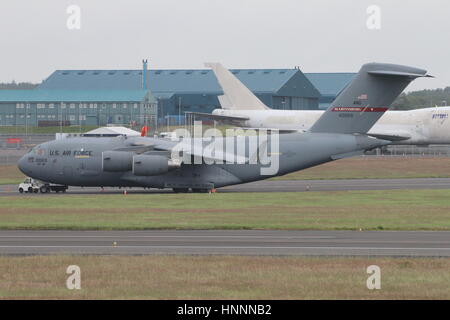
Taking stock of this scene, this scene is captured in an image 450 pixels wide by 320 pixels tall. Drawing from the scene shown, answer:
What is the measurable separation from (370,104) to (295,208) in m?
13.3

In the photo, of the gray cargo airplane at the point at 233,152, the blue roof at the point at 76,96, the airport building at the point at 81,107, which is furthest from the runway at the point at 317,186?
the blue roof at the point at 76,96

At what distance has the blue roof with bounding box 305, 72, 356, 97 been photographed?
622 feet

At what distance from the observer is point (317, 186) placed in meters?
58.7

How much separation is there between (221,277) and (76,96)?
13306 centimetres

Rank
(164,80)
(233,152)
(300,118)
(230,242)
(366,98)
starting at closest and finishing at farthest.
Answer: (230,242) < (366,98) < (233,152) < (300,118) < (164,80)

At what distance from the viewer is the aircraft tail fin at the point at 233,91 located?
92.6m

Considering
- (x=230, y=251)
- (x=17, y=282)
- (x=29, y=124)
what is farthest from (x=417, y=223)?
(x=29, y=124)

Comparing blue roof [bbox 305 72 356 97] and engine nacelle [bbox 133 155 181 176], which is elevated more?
blue roof [bbox 305 72 356 97]

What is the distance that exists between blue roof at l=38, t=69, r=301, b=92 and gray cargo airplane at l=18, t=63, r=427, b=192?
11007 centimetres

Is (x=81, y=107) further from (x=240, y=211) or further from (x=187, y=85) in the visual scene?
(x=240, y=211)

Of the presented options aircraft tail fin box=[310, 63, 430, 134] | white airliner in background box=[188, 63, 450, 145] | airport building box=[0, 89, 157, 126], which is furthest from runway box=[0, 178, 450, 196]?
airport building box=[0, 89, 157, 126]

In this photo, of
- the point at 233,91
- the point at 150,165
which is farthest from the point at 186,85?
the point at 150,165

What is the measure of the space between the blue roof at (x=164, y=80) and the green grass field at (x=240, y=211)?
116m

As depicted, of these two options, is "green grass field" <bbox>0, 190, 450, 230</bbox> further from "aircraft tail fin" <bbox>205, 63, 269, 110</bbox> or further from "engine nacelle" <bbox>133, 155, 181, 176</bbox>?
"aircraft tail fin" <bbox>205, 63, 269, 110</bbox>
